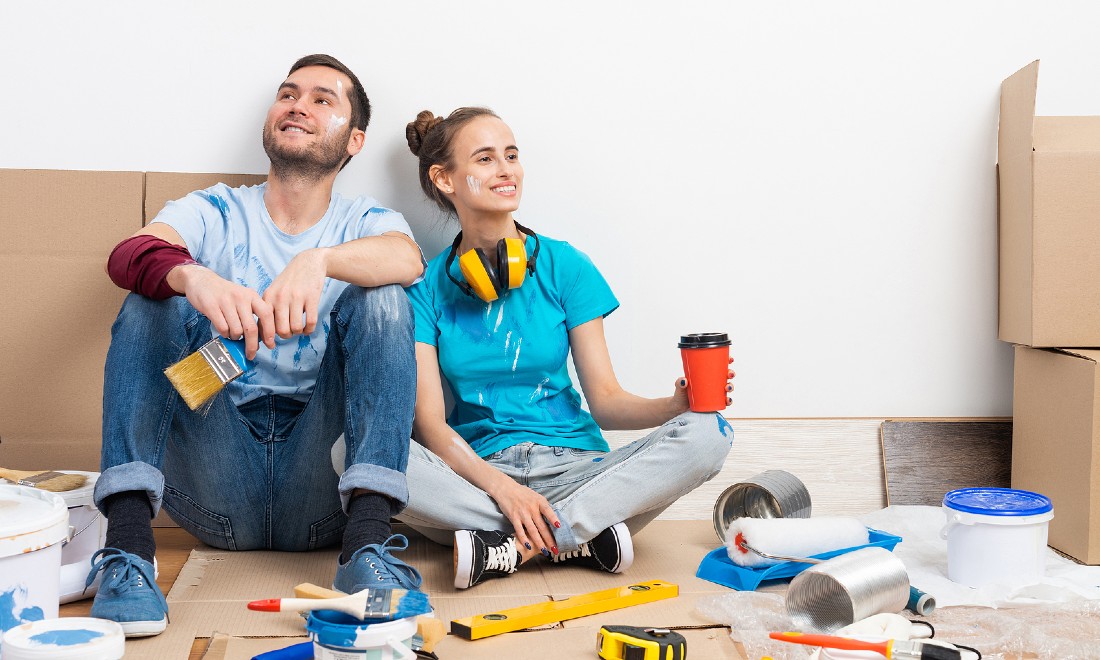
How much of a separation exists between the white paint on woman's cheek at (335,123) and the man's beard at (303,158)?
0.01 metres

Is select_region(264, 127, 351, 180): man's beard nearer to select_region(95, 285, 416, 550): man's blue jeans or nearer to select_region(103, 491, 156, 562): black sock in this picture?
select_region(95, 285, 416, 550): man's blue jeans

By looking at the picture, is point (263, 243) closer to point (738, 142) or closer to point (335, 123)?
point (335, 123)

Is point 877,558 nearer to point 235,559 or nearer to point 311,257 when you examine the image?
point 311,257

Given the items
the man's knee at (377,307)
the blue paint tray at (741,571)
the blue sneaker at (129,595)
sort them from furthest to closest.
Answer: the blue paint tray at (741,571) < the man's knee at (377,307) < the blue sneaker at (129,595)

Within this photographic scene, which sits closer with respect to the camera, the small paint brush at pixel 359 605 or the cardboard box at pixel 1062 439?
the small paint brush at pixel 359 605

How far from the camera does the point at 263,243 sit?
199 centimetres

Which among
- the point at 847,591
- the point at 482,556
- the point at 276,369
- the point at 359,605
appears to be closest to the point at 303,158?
the point at 276,369

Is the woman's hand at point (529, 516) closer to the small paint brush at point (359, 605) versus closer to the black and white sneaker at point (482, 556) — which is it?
the black and white sneaker at point (482, 556)

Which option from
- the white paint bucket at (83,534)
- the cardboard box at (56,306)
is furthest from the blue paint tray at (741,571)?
the cardboard box at (56,306)

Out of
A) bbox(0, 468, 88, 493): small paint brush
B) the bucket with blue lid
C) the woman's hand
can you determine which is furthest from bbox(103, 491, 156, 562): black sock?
the bucket with blue lid

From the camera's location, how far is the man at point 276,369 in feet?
5.05

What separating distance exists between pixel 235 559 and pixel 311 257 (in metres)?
0.66

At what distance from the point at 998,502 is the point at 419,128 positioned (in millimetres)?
1420

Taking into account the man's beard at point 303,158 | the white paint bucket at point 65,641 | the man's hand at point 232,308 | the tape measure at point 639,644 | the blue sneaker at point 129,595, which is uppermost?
the man's beard at point 303,158
